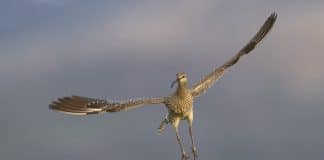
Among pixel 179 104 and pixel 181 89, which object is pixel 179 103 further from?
pixel 181 89

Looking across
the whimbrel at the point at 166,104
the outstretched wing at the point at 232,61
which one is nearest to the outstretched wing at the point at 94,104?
the whimbrel at the point at 166,104

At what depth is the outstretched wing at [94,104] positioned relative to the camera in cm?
3409

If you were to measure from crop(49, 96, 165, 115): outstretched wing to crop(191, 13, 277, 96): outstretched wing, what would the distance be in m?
2.29

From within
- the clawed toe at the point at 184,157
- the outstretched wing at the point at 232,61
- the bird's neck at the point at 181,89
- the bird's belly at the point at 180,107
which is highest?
the outstretched wing at the point at 232,61

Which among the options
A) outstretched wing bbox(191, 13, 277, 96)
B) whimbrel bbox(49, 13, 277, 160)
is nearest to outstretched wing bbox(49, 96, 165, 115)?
whimbrel bbox(49, 13, 277, 160)

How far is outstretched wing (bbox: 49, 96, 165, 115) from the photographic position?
112 ft

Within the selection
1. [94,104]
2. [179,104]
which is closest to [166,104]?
[179,104]

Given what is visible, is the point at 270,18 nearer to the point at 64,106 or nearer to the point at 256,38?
the point at 256,38

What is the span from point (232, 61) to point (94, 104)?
6.46 meters

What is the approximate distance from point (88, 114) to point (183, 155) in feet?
13.4

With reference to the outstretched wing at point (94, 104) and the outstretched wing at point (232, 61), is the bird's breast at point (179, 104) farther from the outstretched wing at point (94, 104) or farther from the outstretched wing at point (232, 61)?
the outstretched wing at point (232, 61)

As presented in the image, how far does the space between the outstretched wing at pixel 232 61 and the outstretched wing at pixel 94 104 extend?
90.3 inches

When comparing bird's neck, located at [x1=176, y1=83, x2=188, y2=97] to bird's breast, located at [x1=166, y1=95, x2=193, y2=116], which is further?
bird's breast, located at [x1=166, y1=95, x2=193, y2=116]

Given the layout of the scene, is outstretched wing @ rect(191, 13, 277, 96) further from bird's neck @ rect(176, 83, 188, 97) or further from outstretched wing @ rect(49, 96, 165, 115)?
outstretched wing @ rect(49, 96, 165, 115)
